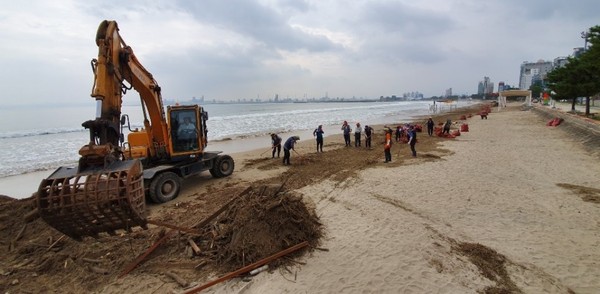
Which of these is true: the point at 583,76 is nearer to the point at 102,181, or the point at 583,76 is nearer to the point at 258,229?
the point at 258,229

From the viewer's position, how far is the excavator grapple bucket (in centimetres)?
473

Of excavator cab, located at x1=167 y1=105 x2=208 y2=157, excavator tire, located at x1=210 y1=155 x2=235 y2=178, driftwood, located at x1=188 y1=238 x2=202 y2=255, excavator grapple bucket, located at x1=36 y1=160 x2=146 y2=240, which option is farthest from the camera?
excavator tire, located at x1=210 y1=155 x2=235 y2=178

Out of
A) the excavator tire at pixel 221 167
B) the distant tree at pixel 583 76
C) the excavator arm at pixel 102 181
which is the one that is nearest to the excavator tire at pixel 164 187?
the excavator tire at pixel 221 167

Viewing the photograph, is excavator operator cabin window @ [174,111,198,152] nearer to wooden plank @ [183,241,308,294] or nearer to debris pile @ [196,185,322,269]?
debris pile @ [196,185,322,269]

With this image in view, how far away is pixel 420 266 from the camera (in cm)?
531

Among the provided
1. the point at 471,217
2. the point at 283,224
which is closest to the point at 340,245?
the point at 283,224

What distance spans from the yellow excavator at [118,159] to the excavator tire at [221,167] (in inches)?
43.2

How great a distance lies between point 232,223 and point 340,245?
6.94 ft

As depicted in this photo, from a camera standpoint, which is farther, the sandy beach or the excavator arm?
the sandy beach

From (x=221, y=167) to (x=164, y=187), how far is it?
10.2 feet

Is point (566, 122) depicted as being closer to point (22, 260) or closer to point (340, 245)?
point (340, 245)

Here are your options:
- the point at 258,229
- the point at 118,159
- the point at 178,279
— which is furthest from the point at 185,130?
the point at 178,279

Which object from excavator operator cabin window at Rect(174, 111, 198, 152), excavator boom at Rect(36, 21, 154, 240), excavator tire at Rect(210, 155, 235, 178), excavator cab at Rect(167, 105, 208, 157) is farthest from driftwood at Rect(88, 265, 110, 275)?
excavator tire at Rect(210, 155, 235, 178)

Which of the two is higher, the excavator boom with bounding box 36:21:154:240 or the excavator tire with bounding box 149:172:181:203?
the excavator boom with bounding box 36:21:154:240
